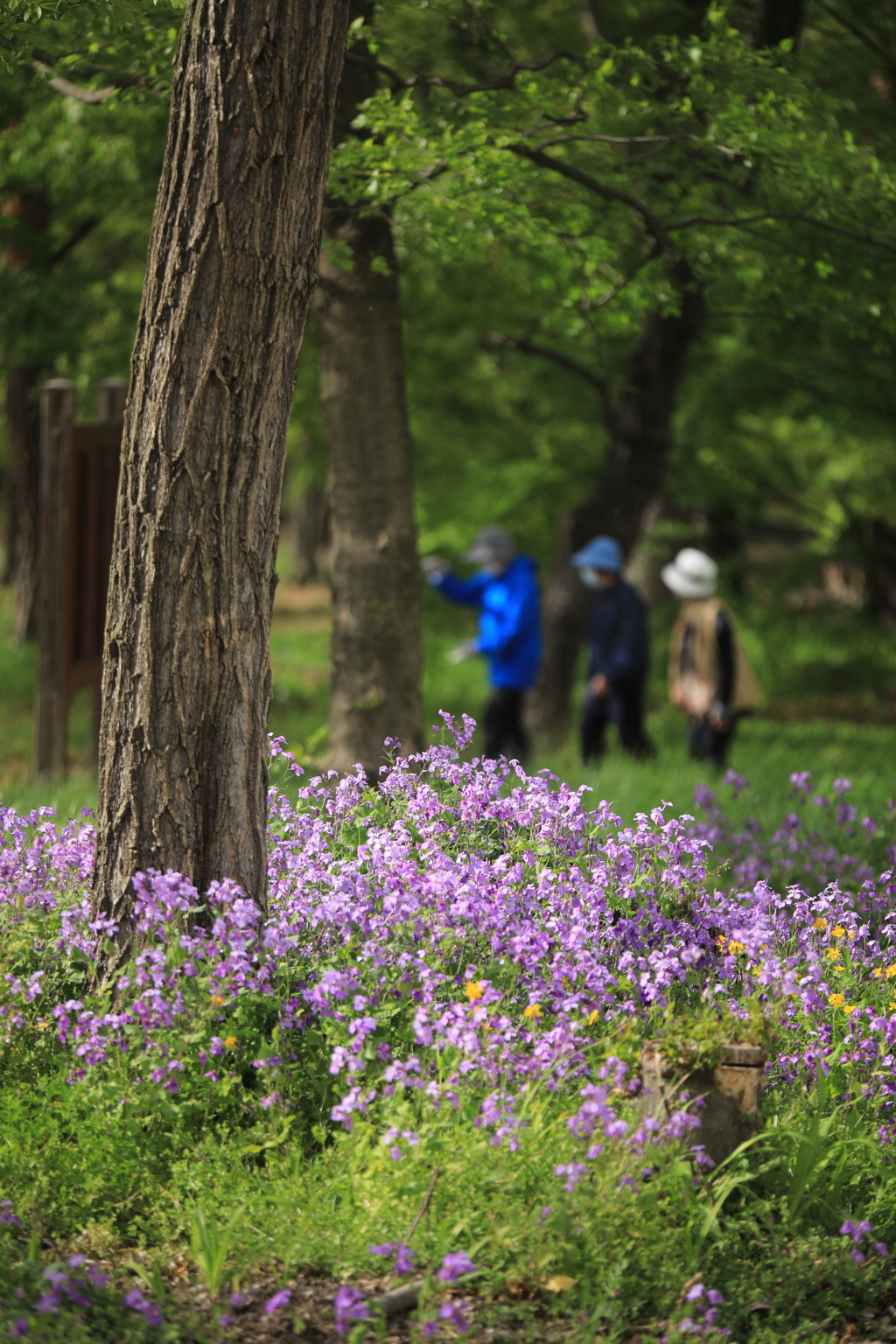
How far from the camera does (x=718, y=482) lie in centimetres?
1444

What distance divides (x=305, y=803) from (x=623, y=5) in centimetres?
935

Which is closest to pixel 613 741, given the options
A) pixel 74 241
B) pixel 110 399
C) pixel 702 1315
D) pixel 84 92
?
pixel 110 399

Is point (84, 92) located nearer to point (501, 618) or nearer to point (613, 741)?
point (501, 618)

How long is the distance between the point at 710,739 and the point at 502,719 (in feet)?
4.73

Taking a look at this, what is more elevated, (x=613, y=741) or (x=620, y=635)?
(x=620, y=635)

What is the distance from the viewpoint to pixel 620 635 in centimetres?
923

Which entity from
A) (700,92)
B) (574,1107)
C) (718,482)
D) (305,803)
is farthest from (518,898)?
(718,482)

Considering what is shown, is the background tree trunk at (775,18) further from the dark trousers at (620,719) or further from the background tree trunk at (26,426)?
the background tree trunk at (26,426)

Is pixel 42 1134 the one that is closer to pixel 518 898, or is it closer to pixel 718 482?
pixel 518 898

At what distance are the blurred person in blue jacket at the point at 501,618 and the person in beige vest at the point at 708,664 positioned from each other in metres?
0.98

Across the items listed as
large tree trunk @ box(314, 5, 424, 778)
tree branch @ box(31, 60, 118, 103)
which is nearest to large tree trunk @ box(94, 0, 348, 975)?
tree branch @ box(31, 60, 118, 103)

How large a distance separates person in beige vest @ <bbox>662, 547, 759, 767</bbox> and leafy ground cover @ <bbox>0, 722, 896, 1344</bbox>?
4.80 metres

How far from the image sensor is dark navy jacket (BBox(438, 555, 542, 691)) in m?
8.91

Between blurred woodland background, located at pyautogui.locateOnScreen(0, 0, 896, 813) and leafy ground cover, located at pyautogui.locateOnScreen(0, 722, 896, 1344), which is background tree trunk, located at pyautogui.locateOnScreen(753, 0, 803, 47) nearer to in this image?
blurred woodland background, located at pyautogui.locateOnScreen(0, 0, 896, 813)
